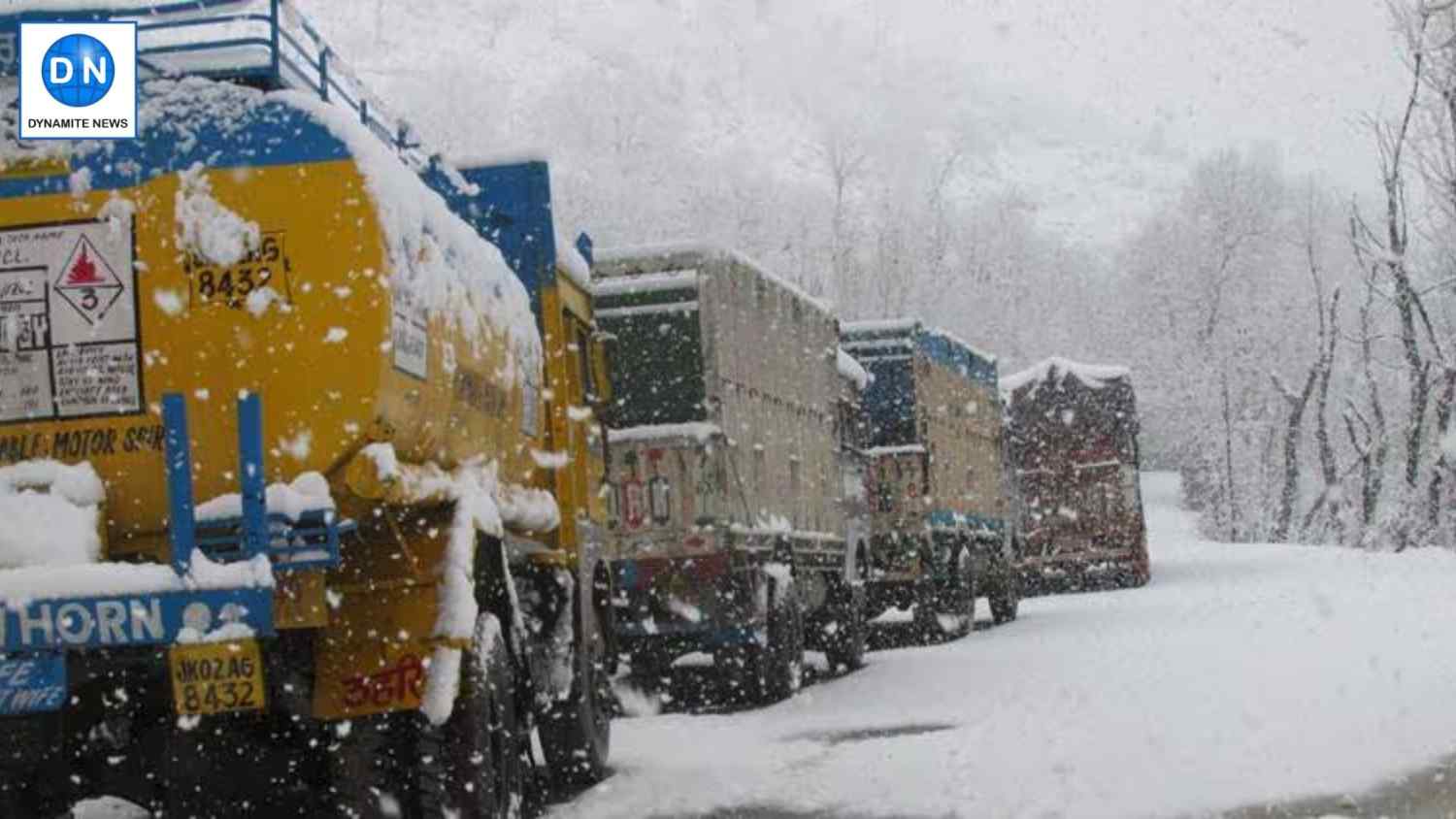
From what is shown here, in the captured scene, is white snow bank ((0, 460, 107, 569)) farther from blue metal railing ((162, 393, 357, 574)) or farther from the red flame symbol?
the red flame symbol

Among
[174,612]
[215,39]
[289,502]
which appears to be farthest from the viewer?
[215,39]

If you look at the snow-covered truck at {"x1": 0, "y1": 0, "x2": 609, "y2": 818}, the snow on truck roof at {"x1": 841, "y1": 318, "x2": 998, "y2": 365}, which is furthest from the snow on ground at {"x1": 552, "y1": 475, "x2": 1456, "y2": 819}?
the snow on truck roof at {"x1": 841, "y1": 318, "x2": 998, "y2": 365}

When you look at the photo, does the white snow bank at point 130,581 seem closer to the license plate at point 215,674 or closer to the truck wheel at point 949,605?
the license plate at point 215,674

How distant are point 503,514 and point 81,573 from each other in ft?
9.48

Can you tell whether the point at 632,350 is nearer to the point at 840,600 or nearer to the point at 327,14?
the point at 840,600

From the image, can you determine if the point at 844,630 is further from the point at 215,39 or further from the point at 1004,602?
the point at 215,39

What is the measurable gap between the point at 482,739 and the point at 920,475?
50.1 feet

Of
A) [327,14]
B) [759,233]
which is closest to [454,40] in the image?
[327,14]

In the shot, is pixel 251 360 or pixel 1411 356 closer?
pixel 251 360

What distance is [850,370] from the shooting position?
68.6ft

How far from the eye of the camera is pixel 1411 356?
39938 mm

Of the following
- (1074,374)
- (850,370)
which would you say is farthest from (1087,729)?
(1074,374)

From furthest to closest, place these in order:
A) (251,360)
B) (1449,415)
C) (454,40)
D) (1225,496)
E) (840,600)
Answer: (454,40) < (1225,496) < (1449,415) < (840,600) < (251,360)

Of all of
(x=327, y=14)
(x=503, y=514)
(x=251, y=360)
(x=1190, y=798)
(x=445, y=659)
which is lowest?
(x=1190, y=798)
